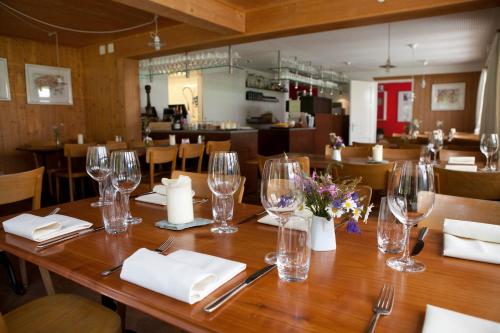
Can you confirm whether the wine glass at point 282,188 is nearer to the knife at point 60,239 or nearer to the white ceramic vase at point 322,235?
the white ceramic vase at point 322,235

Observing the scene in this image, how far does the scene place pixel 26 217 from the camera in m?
1.33

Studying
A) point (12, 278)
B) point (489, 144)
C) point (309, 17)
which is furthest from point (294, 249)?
point (309, 17)

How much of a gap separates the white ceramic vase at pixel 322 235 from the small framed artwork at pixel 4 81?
6049 millimetres

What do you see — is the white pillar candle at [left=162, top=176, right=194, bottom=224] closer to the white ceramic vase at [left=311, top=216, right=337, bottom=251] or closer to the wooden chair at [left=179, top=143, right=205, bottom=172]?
the white ceramic vase at [left=311, top=216, right=337, bottom=251]

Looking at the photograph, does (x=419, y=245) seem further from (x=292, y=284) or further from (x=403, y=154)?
(x=403, y=154)

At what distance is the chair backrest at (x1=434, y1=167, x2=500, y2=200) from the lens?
7.41 feet

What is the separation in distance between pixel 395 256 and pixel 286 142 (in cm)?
624

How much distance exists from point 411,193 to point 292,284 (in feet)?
1.30

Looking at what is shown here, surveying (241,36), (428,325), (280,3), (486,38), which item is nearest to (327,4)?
(280,3)

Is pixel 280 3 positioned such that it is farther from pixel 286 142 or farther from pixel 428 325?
pixel 428 325

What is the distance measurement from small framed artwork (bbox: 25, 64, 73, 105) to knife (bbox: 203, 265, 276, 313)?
244 inches

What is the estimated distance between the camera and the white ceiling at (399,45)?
579cm

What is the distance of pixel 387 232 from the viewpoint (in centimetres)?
110

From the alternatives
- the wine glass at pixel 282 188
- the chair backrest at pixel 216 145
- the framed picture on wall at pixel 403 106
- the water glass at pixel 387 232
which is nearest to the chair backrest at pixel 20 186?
the wine glass at pixel 282 188
